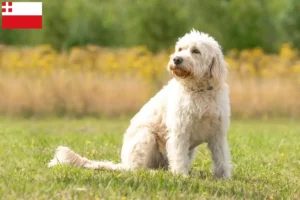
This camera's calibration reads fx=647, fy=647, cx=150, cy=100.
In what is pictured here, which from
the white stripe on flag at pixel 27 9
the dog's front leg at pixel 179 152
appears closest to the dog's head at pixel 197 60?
the dog's front leg at pixel 179 152

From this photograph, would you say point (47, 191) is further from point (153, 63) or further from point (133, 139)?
point (153, 63)

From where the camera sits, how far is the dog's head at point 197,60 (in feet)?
22.8

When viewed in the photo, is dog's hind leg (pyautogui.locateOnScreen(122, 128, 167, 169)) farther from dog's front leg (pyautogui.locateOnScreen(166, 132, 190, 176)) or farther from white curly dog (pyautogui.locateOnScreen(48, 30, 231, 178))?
dog's front leg (pyautogui.locateOnScreen(166, 132, 190, 176))

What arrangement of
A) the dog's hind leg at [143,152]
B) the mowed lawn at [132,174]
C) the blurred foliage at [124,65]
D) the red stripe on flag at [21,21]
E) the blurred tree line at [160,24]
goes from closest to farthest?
the mowed lawn at [132,174]
the dog's hind leg at [143,152]
the red stripe on flag at [21,21]
the blurred foliage at [124,65]
the blurred tree line at [160,24]

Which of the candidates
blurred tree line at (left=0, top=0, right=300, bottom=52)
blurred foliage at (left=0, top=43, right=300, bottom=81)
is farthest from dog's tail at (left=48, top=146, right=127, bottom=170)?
blurred tree line at (left=0, top=0, right=300, bottom=52)

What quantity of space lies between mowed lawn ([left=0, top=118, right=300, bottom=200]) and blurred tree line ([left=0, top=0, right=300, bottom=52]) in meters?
12.9

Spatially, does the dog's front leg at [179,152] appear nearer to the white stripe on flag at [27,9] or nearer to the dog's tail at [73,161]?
Result: the dog's tail at [73,161]

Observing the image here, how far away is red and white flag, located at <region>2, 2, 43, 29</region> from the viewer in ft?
42.1

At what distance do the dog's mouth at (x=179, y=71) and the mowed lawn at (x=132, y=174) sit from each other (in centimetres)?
107

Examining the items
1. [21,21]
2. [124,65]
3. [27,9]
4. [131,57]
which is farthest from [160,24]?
[27,9]

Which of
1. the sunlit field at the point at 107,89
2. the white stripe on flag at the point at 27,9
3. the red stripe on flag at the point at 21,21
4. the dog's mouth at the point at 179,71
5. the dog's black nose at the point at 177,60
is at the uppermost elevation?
the white stripe on flag at the point at 27,9

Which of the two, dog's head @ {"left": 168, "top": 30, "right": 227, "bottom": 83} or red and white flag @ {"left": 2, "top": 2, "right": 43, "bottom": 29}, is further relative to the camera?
red and white flag @ {"left": 2, "top": 2, "right": 43, "bottom": 29}

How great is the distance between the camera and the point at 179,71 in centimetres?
696

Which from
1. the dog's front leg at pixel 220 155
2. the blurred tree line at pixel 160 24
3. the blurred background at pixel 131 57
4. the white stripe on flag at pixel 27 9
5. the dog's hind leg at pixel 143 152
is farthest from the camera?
the blurred tree line at pixel 160 24
